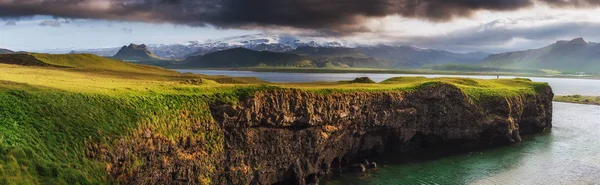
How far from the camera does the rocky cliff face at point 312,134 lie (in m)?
45.9

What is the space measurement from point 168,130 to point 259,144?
44.9ft

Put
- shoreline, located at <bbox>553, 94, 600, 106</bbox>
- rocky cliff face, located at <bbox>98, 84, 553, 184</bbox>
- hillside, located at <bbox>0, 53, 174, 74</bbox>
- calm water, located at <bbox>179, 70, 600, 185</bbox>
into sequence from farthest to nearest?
shoreline, located at <bbox>553, 94, 600, 106</bbox> < hillside, located at <bbox>0, 53, 174, 74</bbox> < calm water, located at <bbox>179, 70, 600, 185</bbox> < rocky cliff face, located at <bbox>98, 84, 553, 184</bbox>

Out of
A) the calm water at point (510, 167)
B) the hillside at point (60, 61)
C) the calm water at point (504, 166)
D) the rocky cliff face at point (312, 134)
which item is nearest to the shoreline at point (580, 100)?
the calm water at point (504, 166)

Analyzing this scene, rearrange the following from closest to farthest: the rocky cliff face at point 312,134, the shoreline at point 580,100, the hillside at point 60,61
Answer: the rocky cliff face at point 312,134 < the hillside at point 60,61 < the shoreline at point 580,100

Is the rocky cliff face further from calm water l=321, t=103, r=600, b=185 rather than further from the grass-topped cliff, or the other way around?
calm water l=321, t=103, r=600, b=185

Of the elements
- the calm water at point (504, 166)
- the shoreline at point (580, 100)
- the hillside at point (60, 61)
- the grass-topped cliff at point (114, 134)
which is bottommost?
the calm water at point (504, 166)

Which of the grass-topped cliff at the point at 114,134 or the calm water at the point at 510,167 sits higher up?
the grass-topped cliff at the point at 114,134

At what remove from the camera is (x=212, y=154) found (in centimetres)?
→ 4953

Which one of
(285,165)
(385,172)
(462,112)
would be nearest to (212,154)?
(285,165)

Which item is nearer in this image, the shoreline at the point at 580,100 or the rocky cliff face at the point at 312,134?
the rocky cliff face at the point at 312,134

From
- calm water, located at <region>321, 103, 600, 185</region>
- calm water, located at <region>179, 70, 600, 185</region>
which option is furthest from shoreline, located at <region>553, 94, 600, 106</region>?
calm water, located at <region>321, 103, 600, 185</region>

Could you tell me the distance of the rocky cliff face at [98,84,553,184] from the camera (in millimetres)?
45906

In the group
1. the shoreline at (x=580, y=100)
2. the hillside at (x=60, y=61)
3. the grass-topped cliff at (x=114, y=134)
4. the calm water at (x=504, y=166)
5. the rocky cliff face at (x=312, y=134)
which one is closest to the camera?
the grass-topped cliff at (x=114, y=134)

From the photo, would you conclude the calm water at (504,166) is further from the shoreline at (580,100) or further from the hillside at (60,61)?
the shoreline at (580,100)
